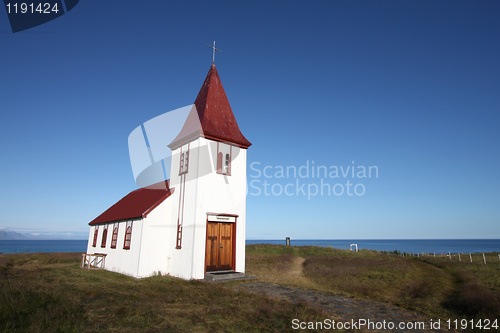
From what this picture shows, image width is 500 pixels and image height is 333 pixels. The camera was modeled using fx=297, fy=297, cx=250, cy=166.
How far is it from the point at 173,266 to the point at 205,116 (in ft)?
28.4

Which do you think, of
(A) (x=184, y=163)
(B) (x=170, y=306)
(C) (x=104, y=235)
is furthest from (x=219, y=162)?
(C) (x=104, y=235)

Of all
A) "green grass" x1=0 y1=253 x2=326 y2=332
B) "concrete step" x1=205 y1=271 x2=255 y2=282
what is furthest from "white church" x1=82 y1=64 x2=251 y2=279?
"green grass" x1=0 y1=253 x2=326 y2=332

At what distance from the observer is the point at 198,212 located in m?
15.5

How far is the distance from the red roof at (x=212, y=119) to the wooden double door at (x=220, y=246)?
16.2 feet

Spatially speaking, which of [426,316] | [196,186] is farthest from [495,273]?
[196,186]

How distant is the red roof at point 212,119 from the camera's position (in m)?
17.0

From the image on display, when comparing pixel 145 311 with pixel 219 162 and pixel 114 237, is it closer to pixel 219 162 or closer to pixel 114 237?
pixel 219 162

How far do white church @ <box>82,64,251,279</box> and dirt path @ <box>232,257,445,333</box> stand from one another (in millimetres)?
3325

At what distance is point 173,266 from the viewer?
1641 centimetres

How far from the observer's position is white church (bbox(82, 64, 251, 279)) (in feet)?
51.4

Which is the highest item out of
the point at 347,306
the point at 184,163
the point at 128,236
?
the point at 184,163

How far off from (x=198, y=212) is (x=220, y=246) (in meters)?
2.35

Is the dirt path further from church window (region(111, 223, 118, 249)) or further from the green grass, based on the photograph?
church window (region(111, 223, 118, 249))

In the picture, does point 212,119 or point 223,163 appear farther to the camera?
point 212,119
